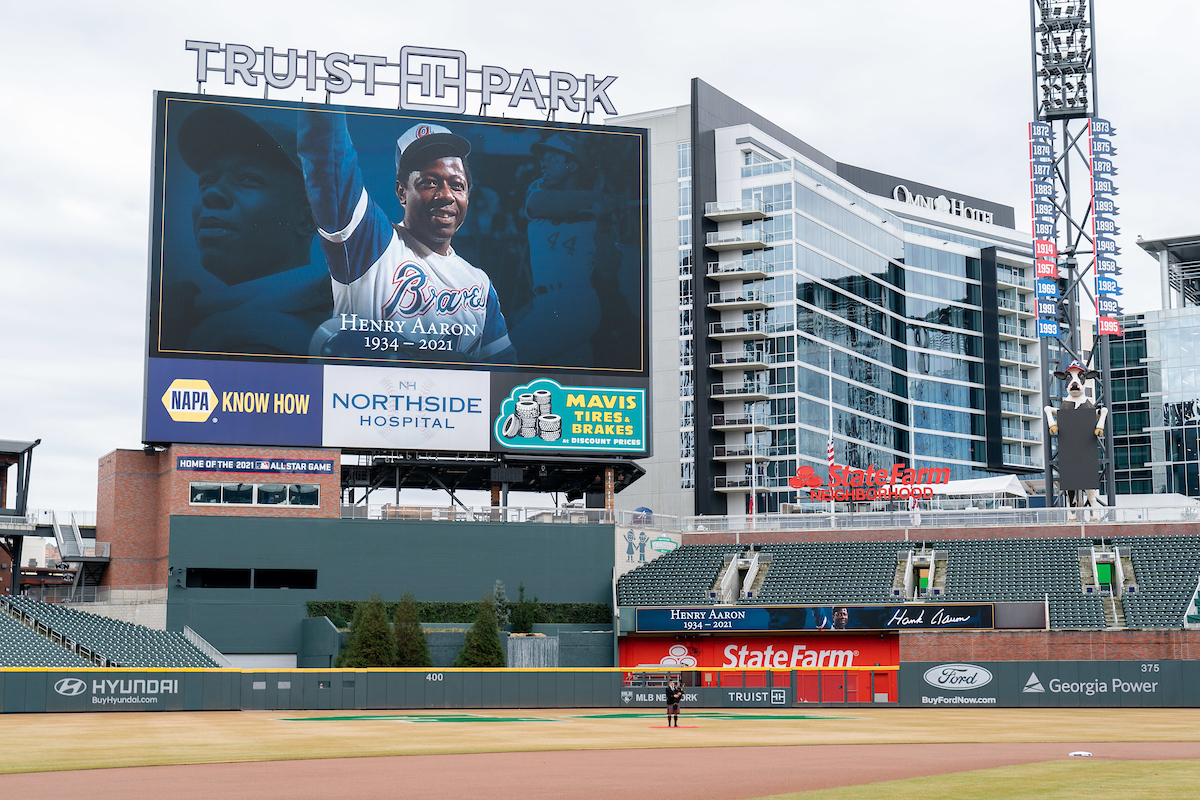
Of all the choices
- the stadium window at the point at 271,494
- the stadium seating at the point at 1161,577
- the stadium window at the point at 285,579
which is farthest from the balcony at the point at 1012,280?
the stadium window at the point at 271,494

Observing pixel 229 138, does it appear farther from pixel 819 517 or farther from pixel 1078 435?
pixel 1078 435

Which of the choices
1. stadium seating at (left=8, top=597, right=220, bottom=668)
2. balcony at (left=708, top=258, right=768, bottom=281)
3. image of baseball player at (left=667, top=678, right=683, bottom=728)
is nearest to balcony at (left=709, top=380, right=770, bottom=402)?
balcony at (left=708, top=258, right=768, bottom=281)

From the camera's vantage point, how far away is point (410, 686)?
55125mm

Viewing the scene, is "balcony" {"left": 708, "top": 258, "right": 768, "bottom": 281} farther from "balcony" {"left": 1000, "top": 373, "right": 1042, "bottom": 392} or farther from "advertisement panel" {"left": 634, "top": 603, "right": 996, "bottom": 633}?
"advertisement panel" {"left": 634, "top": 603, "right": 996, "bottom": 633}

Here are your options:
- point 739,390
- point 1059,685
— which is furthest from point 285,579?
point 739,390

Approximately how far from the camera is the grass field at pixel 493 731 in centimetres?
3350

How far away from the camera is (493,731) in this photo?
42000mm

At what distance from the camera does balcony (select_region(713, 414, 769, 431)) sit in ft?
343

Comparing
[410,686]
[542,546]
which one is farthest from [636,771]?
[542,546]

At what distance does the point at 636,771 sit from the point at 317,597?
4242 cm

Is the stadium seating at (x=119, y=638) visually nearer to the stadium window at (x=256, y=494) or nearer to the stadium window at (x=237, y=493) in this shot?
the stadium window at (x=256, y=494)

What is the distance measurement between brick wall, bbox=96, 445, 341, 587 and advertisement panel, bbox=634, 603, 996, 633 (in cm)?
1775

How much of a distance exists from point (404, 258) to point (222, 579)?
18642mm

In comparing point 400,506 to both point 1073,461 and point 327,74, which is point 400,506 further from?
point 1073,461
